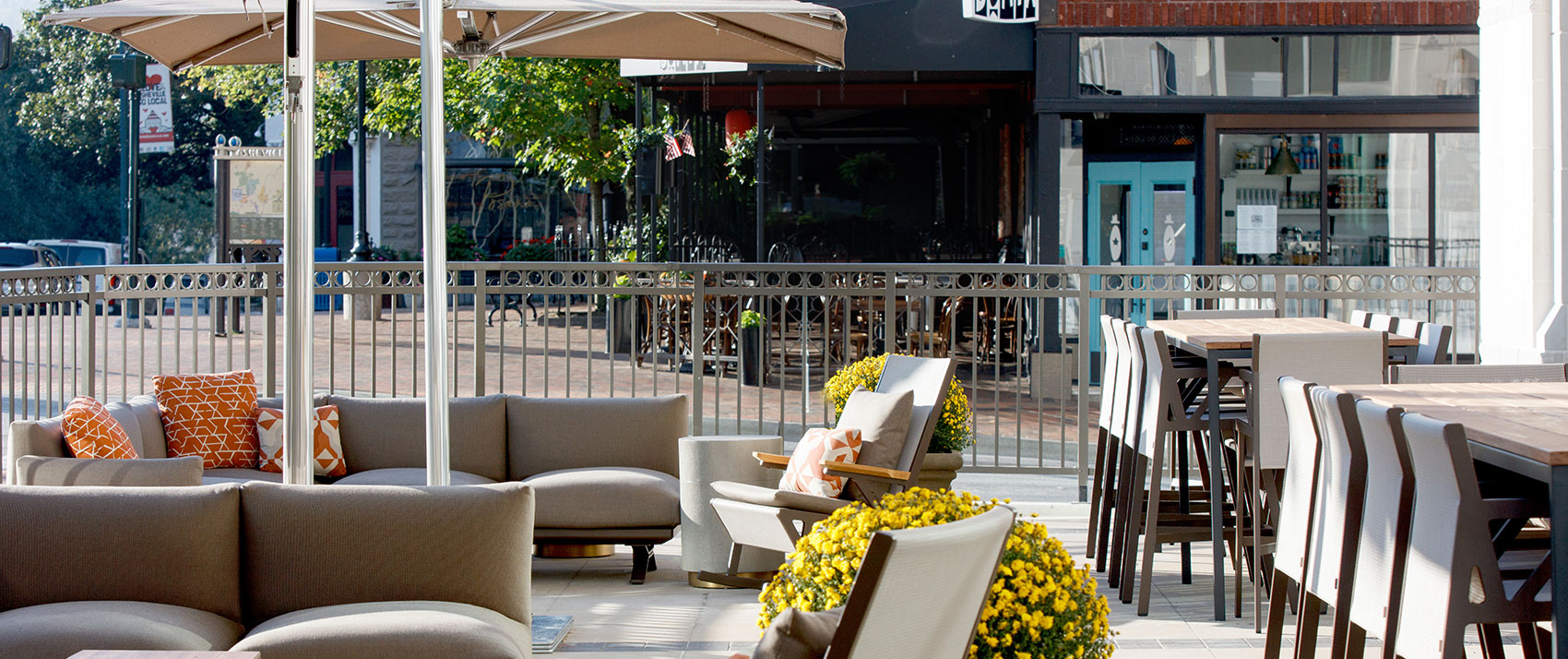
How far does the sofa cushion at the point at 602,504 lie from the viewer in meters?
5.92

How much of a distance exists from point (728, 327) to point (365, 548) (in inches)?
361

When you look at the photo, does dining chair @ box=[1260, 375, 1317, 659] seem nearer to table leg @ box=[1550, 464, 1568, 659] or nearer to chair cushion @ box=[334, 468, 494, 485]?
table leg @ box=[1550, 464, 1568, 659]

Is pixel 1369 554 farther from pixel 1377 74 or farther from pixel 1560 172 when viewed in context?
pixel 1377 74

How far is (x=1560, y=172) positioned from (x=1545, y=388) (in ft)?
11.4

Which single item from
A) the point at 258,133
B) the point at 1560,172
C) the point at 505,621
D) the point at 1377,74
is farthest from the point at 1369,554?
the point at 258,133

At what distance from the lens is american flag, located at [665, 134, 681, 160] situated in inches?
588

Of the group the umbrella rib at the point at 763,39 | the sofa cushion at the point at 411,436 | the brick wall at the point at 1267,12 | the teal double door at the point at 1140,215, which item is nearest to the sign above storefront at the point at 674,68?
the brick wall at the point at 1267,12

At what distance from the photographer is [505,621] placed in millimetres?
3898

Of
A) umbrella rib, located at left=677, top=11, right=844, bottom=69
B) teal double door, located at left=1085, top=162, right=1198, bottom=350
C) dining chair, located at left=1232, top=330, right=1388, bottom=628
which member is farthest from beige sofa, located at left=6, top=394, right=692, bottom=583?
teal double door, located at left=1085, top=162, right=1198, bottom=350

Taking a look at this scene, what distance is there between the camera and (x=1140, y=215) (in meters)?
14.6

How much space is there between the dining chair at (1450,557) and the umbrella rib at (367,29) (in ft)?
16.4

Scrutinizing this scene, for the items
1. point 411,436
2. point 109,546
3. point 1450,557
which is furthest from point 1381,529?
point 411,436

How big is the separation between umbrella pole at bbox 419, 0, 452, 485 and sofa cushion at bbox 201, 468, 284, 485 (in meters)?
1.90

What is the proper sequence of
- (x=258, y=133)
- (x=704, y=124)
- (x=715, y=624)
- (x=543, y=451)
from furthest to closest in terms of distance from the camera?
(x=258, y=133)
(x=704, y=124)
(x=543, y=451)
(x=715, y=624)
